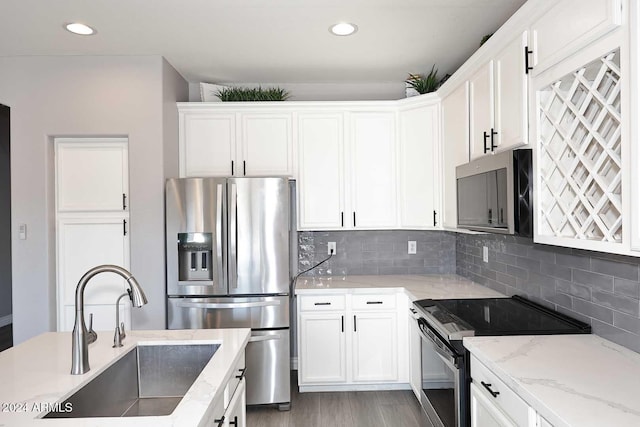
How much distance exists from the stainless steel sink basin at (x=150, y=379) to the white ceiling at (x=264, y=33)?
1.82 meters

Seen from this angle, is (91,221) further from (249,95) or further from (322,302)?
(322,302)

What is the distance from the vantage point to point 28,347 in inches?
67.2

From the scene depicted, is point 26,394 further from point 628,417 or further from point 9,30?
point 9,30

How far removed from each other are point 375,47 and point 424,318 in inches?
74.2

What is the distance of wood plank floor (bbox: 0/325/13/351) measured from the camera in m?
4.39

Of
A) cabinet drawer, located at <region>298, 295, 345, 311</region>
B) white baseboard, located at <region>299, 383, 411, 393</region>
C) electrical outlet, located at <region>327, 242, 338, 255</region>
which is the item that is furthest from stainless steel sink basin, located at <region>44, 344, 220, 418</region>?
electrical outlet, located at <region>327, 242, 338, 255</region>

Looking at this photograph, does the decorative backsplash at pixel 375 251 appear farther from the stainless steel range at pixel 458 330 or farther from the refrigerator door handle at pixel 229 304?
the stainless steel range at pixel 458 330

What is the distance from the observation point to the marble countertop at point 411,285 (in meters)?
2.82

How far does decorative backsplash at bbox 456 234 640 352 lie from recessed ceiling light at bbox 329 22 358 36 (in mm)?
1667

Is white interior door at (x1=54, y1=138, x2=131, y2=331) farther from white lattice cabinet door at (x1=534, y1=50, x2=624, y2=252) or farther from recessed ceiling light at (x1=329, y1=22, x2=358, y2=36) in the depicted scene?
white lattice cabinet door at (x1=534, y1=50, x2=624, y2=252)

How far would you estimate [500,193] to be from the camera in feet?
6.58

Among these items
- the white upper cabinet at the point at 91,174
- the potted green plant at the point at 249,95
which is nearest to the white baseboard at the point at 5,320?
the white upper cabinet at the point at 91,174

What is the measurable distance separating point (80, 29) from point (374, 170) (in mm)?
2258

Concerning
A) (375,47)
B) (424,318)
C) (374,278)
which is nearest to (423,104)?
(375,47)
